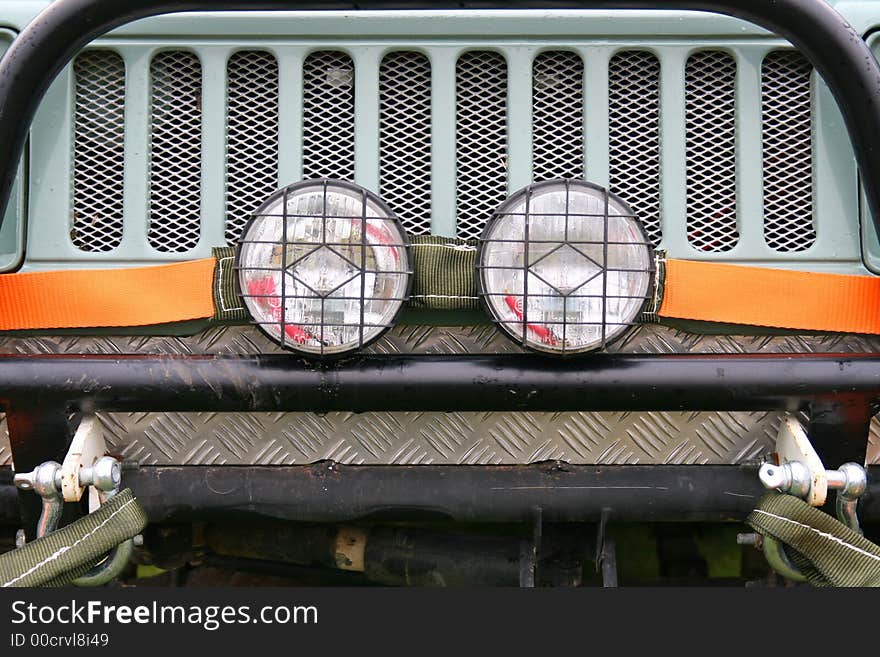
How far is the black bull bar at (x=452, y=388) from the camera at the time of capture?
1.57m

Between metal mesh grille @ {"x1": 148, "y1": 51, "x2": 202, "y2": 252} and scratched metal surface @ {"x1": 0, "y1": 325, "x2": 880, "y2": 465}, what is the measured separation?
26 centimetres

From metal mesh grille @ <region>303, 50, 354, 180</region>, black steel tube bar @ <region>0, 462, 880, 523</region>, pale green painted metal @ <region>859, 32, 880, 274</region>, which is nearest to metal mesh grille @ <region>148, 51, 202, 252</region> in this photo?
metal mesh grille @ <region>303, 50, 354, 180</region>

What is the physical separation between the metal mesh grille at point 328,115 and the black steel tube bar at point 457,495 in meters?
0.70

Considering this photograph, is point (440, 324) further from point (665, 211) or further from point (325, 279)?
point (665, 211)

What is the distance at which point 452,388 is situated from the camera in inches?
63.7

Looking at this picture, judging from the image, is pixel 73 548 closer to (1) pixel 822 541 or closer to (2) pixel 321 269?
(2) pixel 321 269

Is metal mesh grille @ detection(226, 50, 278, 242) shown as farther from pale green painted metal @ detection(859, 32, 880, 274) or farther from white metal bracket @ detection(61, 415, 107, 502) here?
pale green painted metal @ detection(859, 32, 880, 274)

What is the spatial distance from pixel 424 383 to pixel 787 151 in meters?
1.02

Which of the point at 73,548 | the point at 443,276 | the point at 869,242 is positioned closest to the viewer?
the point at 73,548

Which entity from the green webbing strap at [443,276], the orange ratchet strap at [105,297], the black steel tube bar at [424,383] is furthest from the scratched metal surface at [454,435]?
the green webbing strap at [443,276]

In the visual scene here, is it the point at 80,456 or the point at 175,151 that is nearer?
the point at 80,456

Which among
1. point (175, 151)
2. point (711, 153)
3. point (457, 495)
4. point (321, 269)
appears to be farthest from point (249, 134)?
point (711, 153)

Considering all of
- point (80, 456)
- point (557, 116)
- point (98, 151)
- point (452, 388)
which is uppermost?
point (557, 116)

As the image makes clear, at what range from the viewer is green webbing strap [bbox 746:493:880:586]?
148 centimetres
